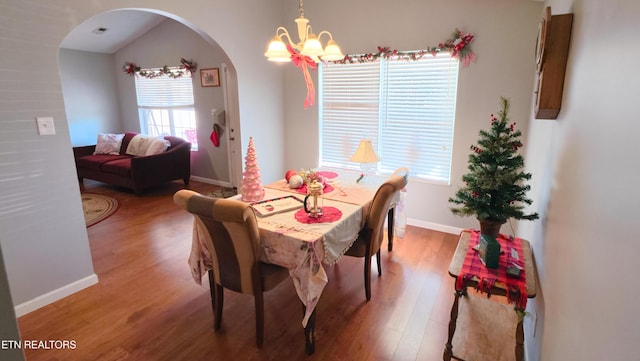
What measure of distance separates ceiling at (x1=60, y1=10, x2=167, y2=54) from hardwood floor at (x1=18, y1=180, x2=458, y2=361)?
3.89 meters

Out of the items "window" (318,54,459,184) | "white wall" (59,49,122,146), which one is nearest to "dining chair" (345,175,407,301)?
"window" (318,54,459,184)

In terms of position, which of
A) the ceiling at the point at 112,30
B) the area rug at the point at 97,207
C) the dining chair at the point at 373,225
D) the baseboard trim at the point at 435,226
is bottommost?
the baseboard trim at the point at 435,226

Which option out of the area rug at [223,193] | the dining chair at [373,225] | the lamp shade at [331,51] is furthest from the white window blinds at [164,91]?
the dining chair at [373,225]

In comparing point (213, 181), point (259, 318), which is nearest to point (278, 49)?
point (259, 318)

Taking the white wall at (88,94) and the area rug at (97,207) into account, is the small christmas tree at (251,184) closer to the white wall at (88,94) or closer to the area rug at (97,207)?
the area rug at (97,207)

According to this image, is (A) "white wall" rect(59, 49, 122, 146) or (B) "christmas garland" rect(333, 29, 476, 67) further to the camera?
(A) "white wall" rect(59, 49, 122, 146)

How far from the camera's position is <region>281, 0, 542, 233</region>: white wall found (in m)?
3.08

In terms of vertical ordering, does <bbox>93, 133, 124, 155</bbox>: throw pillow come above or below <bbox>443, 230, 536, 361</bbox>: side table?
above

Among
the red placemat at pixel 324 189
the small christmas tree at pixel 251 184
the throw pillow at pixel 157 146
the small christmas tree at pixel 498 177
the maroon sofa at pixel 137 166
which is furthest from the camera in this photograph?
the throw pillow at pixel 157 146

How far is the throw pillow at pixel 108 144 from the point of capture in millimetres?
6047

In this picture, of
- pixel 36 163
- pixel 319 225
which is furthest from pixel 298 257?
pixel 36 163

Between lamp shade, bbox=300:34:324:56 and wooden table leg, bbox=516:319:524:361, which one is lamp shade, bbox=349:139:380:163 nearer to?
lamp shade, bbox=300:34:324:56

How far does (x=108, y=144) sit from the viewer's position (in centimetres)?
605

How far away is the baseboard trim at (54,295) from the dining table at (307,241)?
1.18m
